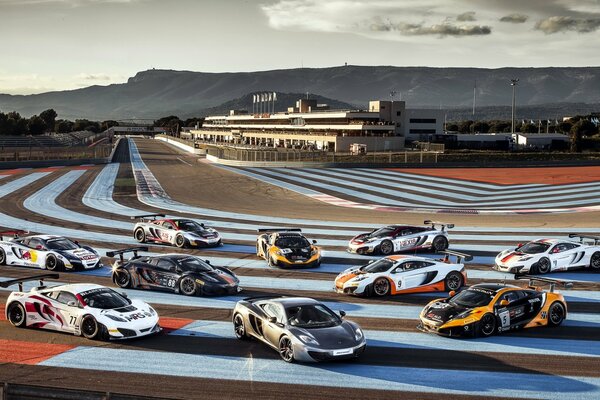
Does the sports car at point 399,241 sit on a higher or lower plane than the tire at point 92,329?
higher

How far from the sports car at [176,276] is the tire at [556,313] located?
9265 mm

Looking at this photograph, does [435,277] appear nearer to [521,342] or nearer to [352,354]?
[521,342]

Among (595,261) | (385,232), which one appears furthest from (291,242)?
(595,261)

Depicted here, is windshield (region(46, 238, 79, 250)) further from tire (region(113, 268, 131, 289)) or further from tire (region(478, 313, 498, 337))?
tire (region(478, 313, 498, 337))

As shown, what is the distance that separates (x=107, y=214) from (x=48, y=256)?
17535mm

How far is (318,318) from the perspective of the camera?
1480 cm

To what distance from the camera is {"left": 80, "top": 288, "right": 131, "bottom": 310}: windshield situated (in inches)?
636

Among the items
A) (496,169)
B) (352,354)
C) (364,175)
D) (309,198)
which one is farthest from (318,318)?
(496,169)

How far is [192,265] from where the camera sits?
68.7 ft

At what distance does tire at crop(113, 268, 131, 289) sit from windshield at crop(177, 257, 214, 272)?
1928 mm

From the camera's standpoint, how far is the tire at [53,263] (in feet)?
78.6

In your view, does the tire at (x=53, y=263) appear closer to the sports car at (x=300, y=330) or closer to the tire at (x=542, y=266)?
the sports car at (x=300, y=330)

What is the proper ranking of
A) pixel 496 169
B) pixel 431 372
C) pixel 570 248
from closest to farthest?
1. pixel 431 372
2. pixel 570 248
3. pixel 496 169

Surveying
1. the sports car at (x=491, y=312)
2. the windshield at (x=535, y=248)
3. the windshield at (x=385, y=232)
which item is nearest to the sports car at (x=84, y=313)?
the sports car at (x=491, y=312)
